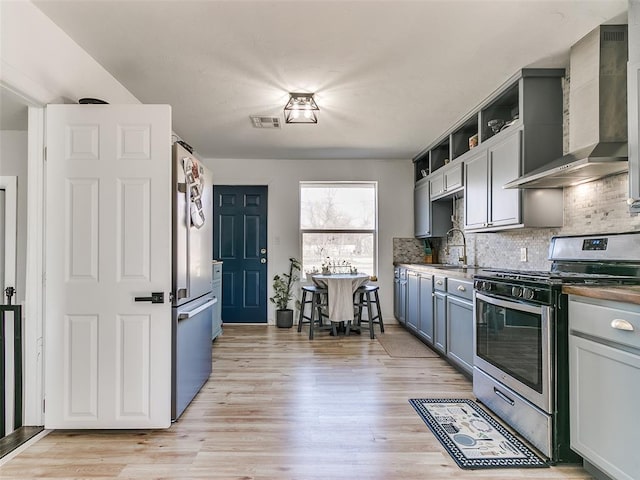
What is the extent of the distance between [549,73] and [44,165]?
352 centimetres

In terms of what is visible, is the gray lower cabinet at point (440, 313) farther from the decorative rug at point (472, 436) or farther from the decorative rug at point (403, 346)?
the decorative rug at point (472, 436)

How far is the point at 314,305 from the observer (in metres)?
4.77

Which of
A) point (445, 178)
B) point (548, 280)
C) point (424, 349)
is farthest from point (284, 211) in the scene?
point (548, 280)

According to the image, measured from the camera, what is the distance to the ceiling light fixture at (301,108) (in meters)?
3.26

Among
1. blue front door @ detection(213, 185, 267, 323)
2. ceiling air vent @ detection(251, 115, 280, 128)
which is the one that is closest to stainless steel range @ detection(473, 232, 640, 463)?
ceiling air vent @ detection(251, 115, 280, 128)

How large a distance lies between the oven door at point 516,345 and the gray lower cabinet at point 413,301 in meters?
1.66

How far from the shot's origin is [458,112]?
12.1 feet

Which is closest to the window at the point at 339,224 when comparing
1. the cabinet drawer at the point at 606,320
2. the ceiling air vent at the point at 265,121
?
the ceiling air vent at the point at 265,121

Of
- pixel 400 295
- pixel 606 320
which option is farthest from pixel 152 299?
pixel 400 295

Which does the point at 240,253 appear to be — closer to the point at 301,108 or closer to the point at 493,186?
the point at 301,108

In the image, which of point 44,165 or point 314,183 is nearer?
point 44,165

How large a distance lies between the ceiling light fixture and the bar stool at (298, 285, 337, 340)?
2166mm

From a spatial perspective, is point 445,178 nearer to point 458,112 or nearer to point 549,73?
point 458,112

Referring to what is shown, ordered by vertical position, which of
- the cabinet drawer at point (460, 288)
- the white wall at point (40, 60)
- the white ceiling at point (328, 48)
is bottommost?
the cabinet drawer at point (460, 288)
